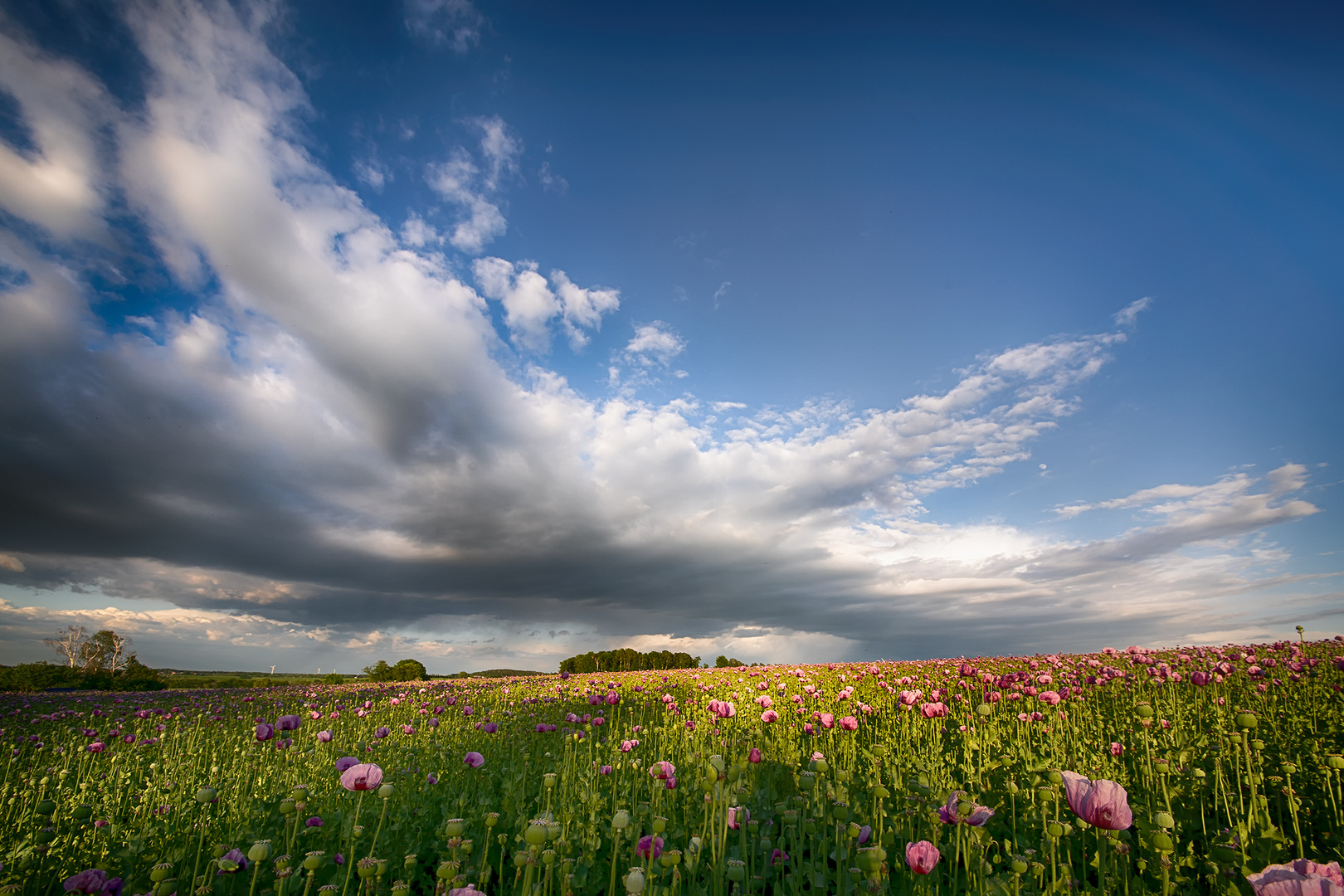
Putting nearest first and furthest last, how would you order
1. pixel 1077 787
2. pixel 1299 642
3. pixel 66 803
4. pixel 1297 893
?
pixel 1297 893 → pixel 1077 787 → pixel 66 803 → pixel 1299 642

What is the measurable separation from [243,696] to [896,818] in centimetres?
2132

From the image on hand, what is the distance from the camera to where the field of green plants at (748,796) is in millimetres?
3154

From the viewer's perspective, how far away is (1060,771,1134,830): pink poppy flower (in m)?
2.39

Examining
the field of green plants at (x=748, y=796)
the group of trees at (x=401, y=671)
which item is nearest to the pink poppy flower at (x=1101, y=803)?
the field of green plants at (x=748, y=796)

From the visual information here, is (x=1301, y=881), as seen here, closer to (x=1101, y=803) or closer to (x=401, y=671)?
(x=1101, y=803)

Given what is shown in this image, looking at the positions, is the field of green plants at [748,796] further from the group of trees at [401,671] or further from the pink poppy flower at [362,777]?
the group of trees at [401,671]

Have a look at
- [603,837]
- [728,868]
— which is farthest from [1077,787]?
[603,837]

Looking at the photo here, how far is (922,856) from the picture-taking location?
2.70 meters

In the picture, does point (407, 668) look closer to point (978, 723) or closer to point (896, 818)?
point (978, 723)

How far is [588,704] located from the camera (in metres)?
10.6

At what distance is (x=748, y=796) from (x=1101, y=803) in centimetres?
229

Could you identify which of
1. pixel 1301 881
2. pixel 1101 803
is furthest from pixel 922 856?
pixel 1301 881

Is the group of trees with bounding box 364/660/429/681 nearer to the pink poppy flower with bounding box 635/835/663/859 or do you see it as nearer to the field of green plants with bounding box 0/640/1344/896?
the field of green plants with bounding box 0/640/1344/896

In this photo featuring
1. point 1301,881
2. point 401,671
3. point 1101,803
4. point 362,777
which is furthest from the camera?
point 401,671
